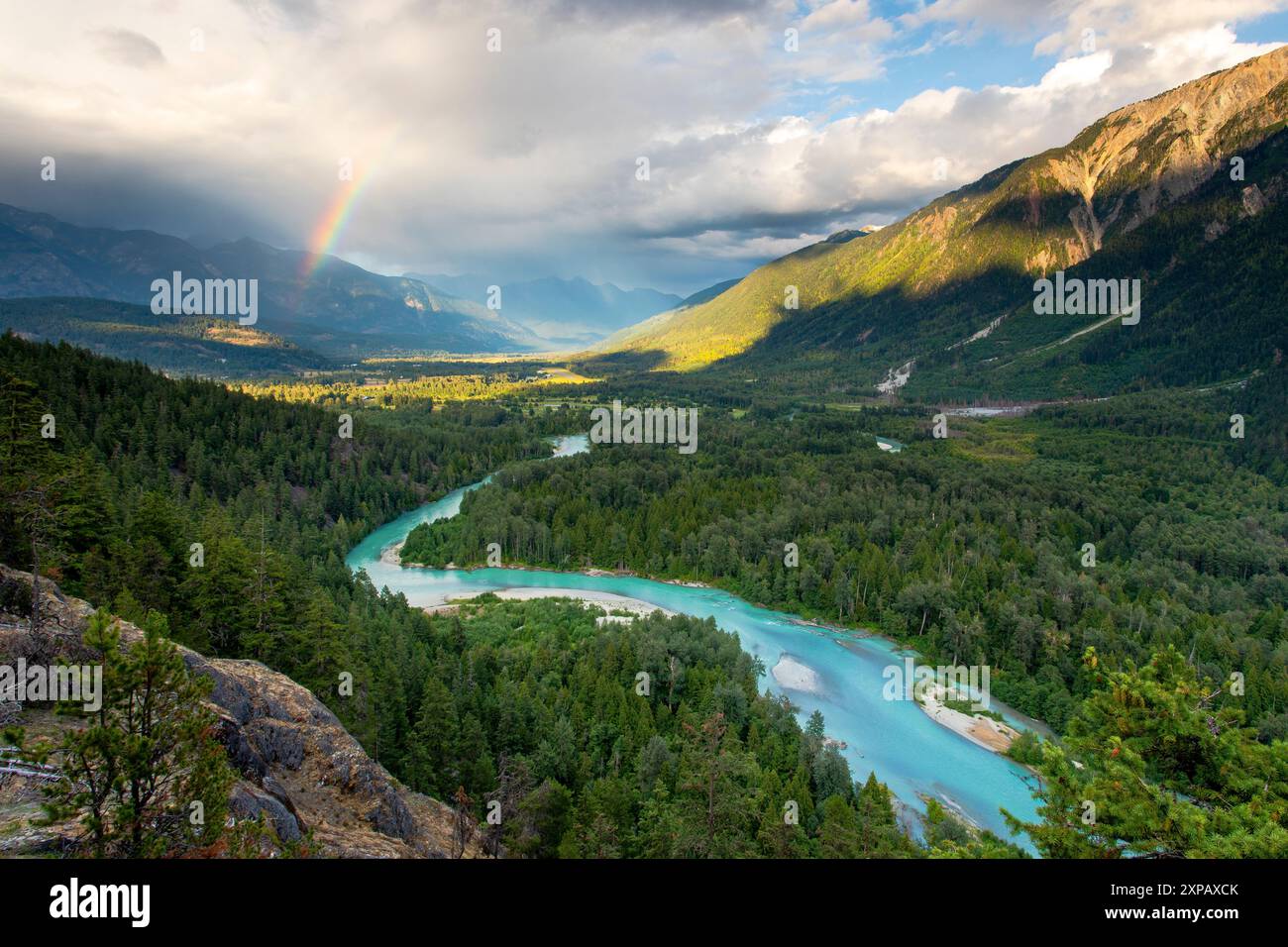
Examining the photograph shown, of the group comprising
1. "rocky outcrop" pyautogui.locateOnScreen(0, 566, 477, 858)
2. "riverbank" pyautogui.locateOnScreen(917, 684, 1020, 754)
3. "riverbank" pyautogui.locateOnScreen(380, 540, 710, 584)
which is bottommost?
"riverbank" pyautogui.locateOnScreen(917, 684, 1020, 754)

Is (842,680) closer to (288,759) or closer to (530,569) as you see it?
(530,569)

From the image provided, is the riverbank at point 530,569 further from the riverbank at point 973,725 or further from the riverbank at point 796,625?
the riverbank at point 973,725

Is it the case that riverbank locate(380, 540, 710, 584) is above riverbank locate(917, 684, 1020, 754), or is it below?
above

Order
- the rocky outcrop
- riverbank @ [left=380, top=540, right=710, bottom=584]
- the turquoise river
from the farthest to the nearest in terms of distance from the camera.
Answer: riverbank @ [left=380, top=540, right=710, bottom=584], the turquoise river, the rocky outcrop

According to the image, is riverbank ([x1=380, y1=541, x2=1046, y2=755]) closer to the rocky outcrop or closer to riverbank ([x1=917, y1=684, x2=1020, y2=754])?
riverbank ([x1=917, y1=684, x2=1020, y2=754])

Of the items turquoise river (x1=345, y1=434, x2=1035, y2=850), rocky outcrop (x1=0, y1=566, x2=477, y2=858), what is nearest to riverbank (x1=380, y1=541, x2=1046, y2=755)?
turquoise river (x1=345, y1=434, x2=1035, y2=850)

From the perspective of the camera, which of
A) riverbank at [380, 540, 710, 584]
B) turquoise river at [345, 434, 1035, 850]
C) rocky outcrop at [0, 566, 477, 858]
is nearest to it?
rocky outcrop at [0, 566, 477, 858]

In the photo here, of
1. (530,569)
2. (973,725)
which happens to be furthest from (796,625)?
(530,569)

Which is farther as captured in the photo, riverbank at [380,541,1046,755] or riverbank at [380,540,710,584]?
riverbank at [380,540,710,584]
